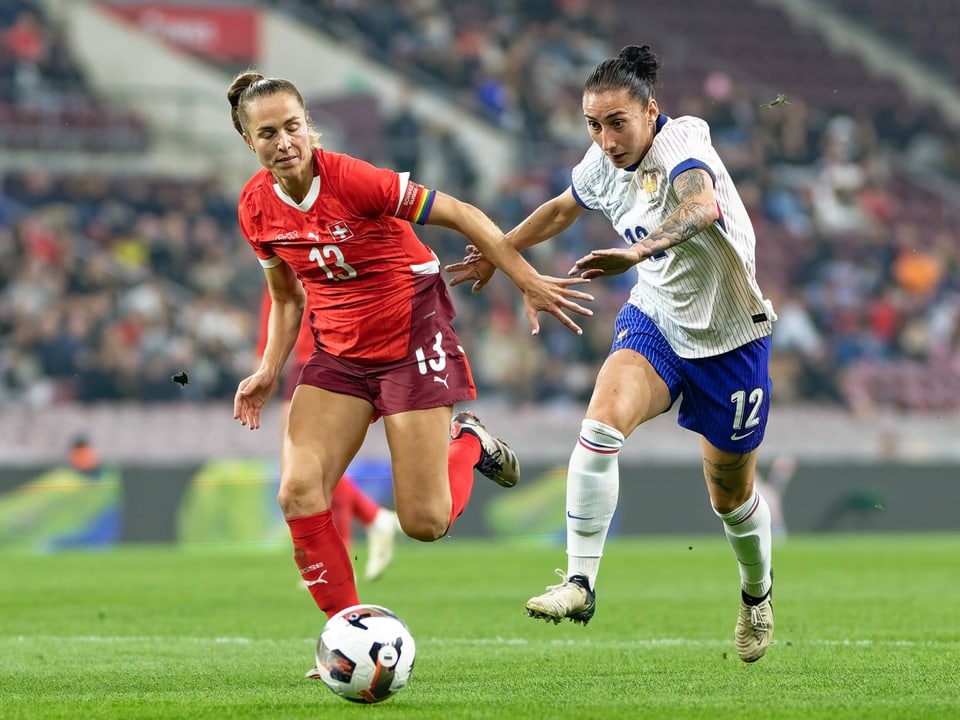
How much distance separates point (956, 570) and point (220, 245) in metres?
9.81

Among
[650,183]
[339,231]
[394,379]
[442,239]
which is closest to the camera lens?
[339,231]

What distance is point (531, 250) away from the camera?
65.9 ft

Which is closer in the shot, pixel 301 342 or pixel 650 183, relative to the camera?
pixel 650 183

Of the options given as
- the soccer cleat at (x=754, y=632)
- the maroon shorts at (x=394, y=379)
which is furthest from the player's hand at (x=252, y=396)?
the soccer cleat at (x=754, y=632)

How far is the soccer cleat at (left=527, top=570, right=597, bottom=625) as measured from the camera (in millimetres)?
5953

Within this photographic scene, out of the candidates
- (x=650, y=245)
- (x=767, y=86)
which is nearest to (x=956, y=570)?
(x=650, y=245)

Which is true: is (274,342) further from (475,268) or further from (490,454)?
(490,454)

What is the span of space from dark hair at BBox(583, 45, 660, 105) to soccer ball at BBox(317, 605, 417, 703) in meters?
2.22

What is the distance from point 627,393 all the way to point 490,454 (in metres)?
1.03

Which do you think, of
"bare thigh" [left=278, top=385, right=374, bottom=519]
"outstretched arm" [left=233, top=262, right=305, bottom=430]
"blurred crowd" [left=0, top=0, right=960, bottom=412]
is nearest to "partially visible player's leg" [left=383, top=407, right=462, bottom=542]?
"bare thigh" [left=278, top=385, right=374, bottom=519]

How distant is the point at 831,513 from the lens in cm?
1867

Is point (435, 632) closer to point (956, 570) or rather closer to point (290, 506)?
point (290, 506)

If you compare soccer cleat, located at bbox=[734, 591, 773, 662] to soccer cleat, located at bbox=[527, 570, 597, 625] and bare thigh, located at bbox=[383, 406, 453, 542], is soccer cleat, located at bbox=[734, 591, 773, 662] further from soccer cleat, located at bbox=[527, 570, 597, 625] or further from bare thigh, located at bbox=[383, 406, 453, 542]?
bare thigh, located at bbox=[383, 406, 453, 542]

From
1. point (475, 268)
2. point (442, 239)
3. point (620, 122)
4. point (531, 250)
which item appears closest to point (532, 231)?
point (475, 268)
